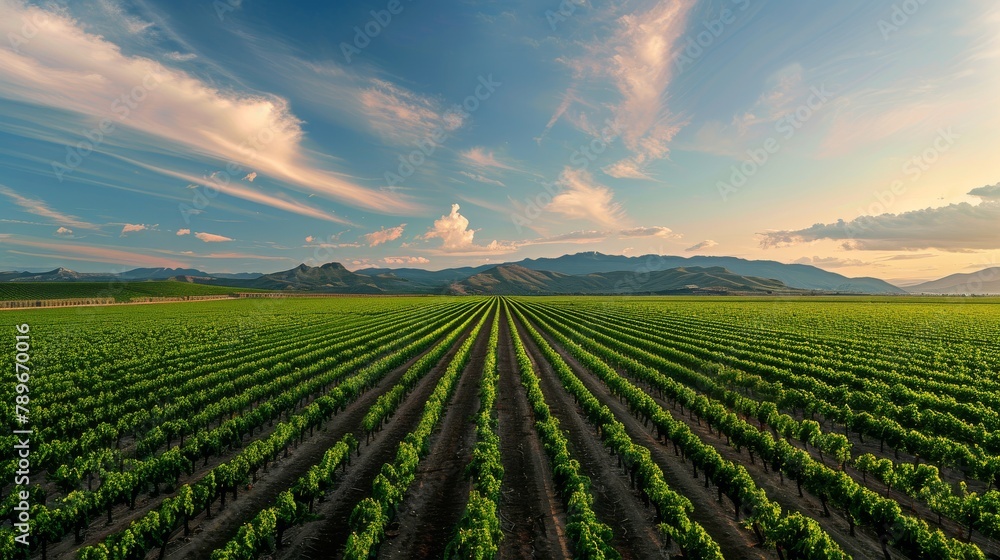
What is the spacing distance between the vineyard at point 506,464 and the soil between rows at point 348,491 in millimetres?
87

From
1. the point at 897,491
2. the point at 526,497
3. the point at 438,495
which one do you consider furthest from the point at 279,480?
the point at 897,491

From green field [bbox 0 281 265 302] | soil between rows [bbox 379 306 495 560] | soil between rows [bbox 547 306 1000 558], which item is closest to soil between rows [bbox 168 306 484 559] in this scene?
soil between rows [bbox 379 306 495 560]

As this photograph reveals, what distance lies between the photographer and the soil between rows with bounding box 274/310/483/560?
35.4ft

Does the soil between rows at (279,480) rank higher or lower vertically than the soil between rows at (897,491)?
lower

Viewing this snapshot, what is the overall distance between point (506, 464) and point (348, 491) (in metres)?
5.67

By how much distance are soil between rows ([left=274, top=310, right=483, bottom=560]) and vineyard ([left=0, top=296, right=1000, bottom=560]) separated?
0.28 ft

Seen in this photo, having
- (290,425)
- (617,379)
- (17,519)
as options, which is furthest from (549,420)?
(17,519)

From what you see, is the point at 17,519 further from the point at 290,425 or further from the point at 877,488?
the point at 877,488

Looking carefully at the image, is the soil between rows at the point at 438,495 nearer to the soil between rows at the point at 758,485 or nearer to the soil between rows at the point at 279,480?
the soil between rows at the point at 279,480

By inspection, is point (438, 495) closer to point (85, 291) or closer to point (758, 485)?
point (758, 485)

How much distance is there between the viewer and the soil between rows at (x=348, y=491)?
10781 mm

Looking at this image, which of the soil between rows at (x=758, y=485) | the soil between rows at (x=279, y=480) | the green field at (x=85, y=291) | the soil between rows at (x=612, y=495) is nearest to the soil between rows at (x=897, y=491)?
the soil between rows at (x=758, y=485)

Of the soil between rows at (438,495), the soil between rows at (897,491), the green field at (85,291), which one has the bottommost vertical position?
the soil between rows at (438,495)

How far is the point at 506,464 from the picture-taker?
1562 centimetres
